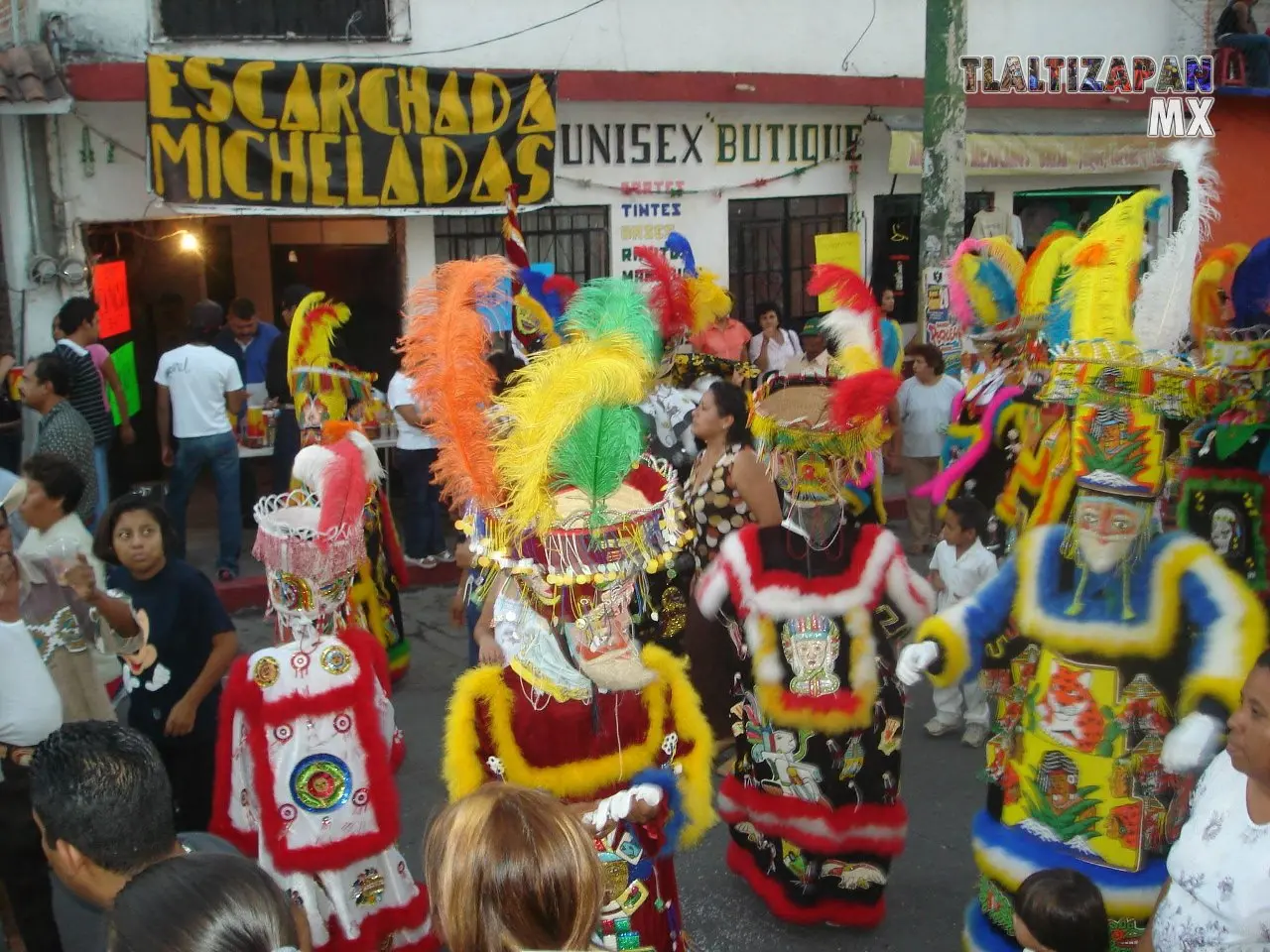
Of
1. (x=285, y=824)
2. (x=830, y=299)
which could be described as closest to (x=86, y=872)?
(x=285, y=824)

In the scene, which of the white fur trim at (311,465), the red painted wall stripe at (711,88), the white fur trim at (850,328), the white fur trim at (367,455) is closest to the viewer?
the white fur trim at (850,328)

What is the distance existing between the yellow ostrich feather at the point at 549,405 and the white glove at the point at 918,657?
1.19 meters

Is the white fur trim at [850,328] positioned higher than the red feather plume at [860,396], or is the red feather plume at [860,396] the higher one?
the white fur trim at [850,328]

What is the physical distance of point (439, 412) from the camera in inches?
146

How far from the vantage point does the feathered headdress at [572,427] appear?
352cm

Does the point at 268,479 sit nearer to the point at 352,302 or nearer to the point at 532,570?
the point at 352,302

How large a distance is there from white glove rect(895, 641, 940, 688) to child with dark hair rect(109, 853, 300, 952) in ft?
7.62

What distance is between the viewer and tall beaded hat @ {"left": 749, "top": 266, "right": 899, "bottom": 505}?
4.56m

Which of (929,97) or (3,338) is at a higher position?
(929,97)

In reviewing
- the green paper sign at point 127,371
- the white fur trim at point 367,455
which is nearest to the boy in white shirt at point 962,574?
the white fur trim at point 367,455

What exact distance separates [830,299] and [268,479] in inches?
335

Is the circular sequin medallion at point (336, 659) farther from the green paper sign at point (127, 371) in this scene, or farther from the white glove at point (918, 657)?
the green paper sign at point (127, 371)

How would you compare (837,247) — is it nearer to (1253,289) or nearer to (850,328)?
(1253,289)

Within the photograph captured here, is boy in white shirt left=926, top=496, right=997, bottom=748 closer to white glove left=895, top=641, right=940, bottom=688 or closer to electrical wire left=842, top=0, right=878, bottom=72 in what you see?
white glove left=895, top=641, right=940, bottom=688
